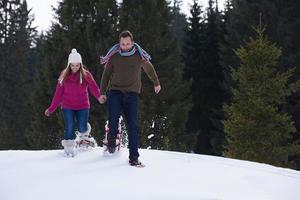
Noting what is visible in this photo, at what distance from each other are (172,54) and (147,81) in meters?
2.75

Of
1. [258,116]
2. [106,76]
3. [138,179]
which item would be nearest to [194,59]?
[258,116]

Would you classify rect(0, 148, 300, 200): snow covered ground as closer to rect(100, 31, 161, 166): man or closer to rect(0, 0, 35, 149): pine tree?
rect(100, 31, 161, 166): man

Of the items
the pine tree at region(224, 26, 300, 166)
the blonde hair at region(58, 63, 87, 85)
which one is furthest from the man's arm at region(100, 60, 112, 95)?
the pine tree at region(224, 26, 300, 166)

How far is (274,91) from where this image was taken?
17047 millimetres

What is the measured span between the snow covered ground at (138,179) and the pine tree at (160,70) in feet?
41.6

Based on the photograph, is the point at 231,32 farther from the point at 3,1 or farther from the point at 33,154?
the point at 33,154

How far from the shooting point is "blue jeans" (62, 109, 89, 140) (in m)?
8.34

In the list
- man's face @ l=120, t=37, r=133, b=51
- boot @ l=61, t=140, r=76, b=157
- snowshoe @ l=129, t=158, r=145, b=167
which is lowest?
snowshoe @ l=129, t=158, r=145, b=167

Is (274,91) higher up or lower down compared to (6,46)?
lower down

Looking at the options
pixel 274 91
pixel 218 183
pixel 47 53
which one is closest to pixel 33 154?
pixel 218 183

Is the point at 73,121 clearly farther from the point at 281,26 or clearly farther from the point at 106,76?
the point at 281,26

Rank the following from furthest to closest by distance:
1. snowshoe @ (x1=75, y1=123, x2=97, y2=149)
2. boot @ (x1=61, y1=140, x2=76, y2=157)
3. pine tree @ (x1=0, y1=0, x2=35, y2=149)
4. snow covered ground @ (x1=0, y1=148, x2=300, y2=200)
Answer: pine tree @ (x1=0, y1=0, x2=35, y2=149) < snowshoe @ (x1=75, y1=123, x2=97, y2=149) < boot @ (x1=61, y1=140, x2=76, y2=157) < snow covered ground @ (x1=0, y1=148, x2=300, y2=200)

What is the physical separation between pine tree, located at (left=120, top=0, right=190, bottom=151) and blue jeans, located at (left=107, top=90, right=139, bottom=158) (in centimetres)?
1306

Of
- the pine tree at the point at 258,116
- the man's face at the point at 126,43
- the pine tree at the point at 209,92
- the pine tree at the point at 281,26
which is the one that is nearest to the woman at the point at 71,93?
the man's face at the point at 126,43
